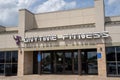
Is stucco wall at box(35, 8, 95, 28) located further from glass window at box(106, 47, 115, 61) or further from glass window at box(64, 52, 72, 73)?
glass window at box(106, 47, 115, 61)

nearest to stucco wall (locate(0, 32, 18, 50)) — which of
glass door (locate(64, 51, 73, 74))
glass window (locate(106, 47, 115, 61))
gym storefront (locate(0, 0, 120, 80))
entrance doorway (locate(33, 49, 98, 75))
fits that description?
gym storefront (locate(0, 0, 120, 80))

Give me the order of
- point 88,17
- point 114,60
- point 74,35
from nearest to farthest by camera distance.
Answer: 1. point 114,60
2. point 74,35
3. point 88,17

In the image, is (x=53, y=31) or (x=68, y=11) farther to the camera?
(x=68, y=11)

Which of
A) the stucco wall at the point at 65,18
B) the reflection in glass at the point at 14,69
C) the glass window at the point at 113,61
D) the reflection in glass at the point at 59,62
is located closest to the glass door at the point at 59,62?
the reflection in glass at the point at 59,62

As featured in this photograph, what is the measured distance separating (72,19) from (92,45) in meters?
6.46

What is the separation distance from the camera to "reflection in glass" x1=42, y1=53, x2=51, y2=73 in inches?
1058

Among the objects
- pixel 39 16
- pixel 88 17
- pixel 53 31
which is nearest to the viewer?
pixel 53 31

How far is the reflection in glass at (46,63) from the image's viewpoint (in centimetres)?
2687

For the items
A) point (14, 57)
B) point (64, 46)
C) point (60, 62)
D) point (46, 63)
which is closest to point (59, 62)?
point (60, 62)

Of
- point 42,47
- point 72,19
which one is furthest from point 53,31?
point 72,19

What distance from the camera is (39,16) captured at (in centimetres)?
2939

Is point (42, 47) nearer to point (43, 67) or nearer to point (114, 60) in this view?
point (43, 67)

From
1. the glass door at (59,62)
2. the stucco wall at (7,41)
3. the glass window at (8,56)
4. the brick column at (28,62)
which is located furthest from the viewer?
the stucco wall at (7,41)

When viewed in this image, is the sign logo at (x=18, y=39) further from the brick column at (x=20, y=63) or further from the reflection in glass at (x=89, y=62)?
the reflection in glass at (x=89, y=62)
